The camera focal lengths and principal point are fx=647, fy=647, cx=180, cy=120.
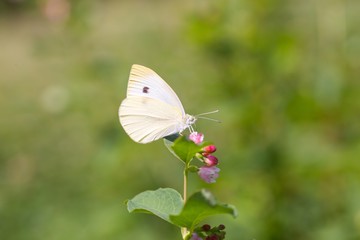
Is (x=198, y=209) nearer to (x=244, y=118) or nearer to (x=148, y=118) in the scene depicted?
(x=148, y=118)

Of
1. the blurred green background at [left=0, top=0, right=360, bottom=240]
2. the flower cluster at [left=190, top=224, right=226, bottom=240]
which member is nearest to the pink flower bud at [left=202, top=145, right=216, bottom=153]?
the flower cluster at [left=190, top=224, right=226, bottom=240]

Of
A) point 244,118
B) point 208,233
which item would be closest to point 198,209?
point 208,233

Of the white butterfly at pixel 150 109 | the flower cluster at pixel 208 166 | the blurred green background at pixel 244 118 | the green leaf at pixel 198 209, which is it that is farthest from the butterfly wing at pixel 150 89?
the blurred green background at pixel 244 118

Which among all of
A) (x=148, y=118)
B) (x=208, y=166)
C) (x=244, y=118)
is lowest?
(x=208, y=166)

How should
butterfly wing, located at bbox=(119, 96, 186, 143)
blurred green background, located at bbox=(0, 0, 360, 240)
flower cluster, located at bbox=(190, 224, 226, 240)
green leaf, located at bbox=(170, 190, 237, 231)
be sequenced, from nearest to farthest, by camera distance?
green leaf, located at bbox=(170, 190, 237, 231) < flower cluster, located at bbox=(190, 224, 226, 240) < butterfly wing, located at bbox=(119, 96, 186, 143) < blurred green background, located at bbox=(0, 0, 360, 240)

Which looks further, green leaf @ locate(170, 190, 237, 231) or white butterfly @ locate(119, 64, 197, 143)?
white butterfly @ locate(119, 64, 197, 143)

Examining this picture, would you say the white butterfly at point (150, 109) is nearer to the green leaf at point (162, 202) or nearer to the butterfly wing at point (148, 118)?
the butterfly wing at point (148, 118)

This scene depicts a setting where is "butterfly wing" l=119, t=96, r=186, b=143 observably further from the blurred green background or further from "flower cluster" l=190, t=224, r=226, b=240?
the blurred green background

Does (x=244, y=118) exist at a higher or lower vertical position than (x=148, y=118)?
higher

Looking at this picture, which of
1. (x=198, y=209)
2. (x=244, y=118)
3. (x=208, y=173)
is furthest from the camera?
(x=244, y=118)
